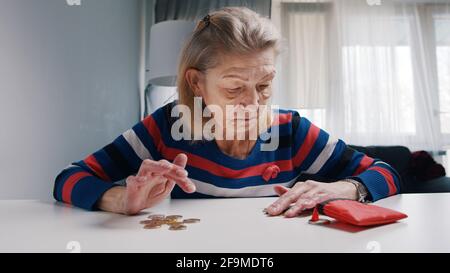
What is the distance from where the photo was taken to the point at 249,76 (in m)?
0.87

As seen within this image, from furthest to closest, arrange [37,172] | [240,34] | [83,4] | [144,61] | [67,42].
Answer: [144,61], [83,4], [67,42], [37,172], [240,34]

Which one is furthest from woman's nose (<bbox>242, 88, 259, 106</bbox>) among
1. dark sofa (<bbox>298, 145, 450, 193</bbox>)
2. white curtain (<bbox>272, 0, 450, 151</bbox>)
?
white curtain (<bbox>272, 0, 450, 151</bbox>)

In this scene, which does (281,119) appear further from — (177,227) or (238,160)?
(177,227)

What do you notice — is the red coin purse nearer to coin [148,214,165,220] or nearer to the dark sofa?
coin [148,214,165,220]

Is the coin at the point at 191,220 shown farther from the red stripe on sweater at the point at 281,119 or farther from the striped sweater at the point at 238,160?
the red stripe on sweater at the point at 281,119

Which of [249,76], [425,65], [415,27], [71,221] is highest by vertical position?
[415,27]

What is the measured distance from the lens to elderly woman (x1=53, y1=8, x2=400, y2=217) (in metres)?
0.85

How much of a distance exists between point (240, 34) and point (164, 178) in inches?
17.3

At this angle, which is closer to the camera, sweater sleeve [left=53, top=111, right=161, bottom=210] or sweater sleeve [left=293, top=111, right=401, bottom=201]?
sweater sleeve [left=53, top=111, right=161, bottom=210]

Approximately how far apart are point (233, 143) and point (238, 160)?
0.21 ft

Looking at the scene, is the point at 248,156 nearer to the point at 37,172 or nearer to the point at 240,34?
the point at 240,34

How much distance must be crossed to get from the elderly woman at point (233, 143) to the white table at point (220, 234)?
15 centimetres

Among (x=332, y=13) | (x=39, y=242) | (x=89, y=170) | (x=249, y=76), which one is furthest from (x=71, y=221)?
(x=332, y=13)

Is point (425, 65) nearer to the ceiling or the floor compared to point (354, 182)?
nearer to the ceiling
